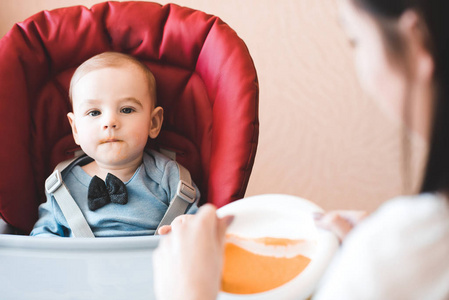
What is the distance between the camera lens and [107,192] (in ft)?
3.32

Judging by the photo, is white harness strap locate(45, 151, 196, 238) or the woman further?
white harness strap locate(45, 151, 196, 238)

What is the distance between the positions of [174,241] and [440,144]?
0.96 feet

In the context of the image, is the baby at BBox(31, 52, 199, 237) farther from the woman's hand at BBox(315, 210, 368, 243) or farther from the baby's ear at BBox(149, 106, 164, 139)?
the woman's hand at BBox(315, 210, 368, 243)

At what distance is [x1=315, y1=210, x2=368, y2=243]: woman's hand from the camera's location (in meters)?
0.64

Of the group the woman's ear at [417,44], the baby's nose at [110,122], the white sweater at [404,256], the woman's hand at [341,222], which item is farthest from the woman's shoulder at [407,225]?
the baby's nose at [110,122]

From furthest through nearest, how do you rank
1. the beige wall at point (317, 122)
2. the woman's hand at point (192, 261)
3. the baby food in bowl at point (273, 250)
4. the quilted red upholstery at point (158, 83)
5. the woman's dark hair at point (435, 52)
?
the beige wall at point (317, 122)
the quilted red upholstery at point (158, 83)
the baby food in bowl at point (273, 250)
the woman's hand at point (192, 261)
the woman's dark hair at point (435, 52)

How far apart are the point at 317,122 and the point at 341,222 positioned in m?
1.09

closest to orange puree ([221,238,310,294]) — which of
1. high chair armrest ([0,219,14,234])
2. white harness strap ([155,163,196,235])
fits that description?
white harness strap ([155,163,196,235])

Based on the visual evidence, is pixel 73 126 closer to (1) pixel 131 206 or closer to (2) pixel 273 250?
(1) pixel 131 206

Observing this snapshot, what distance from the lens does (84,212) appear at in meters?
1.00

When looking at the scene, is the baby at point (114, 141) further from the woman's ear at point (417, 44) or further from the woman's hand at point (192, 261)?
the woman's ear at point (417, 44)

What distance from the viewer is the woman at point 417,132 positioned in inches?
15.2

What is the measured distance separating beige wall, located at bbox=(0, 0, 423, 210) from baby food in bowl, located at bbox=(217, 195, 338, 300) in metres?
0.99

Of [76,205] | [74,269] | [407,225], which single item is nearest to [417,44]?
[407,225]
